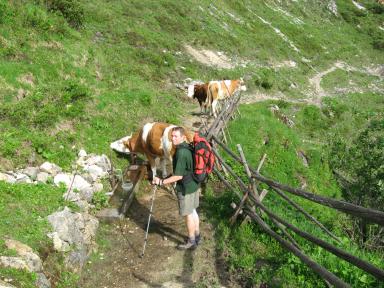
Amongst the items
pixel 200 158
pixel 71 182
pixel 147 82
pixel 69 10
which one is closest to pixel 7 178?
Result: pixel 71 182

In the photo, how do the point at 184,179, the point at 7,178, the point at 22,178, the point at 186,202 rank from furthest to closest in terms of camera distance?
1. the point at 22,178
2. the point at 7,178
3. the point at 186,202
4. the point at 184,179

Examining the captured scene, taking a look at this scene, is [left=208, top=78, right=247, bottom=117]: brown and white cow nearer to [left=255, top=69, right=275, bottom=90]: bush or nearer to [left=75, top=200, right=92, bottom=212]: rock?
[left=75, top=200, right=92, bottom=212]: rock

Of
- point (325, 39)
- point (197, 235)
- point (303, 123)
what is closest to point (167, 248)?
point (197, 235)

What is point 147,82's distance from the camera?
57.8ft

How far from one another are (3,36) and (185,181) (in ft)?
29.8

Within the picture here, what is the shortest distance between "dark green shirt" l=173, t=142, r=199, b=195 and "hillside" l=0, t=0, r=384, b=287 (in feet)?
4.93

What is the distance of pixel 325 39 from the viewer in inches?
2090

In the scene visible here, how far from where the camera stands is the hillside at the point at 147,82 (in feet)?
31.8

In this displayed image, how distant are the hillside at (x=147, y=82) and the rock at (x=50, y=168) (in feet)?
0.81

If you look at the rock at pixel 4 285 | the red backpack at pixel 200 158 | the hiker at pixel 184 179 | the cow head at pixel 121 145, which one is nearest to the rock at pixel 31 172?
the cow head at pixel 121 145

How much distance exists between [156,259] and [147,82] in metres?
11.4

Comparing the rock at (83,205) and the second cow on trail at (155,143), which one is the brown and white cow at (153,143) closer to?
the second cow on trail at (155,143)

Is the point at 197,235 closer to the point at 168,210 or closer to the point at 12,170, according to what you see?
the point at 168,210

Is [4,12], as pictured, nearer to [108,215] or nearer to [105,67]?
[105,67]
